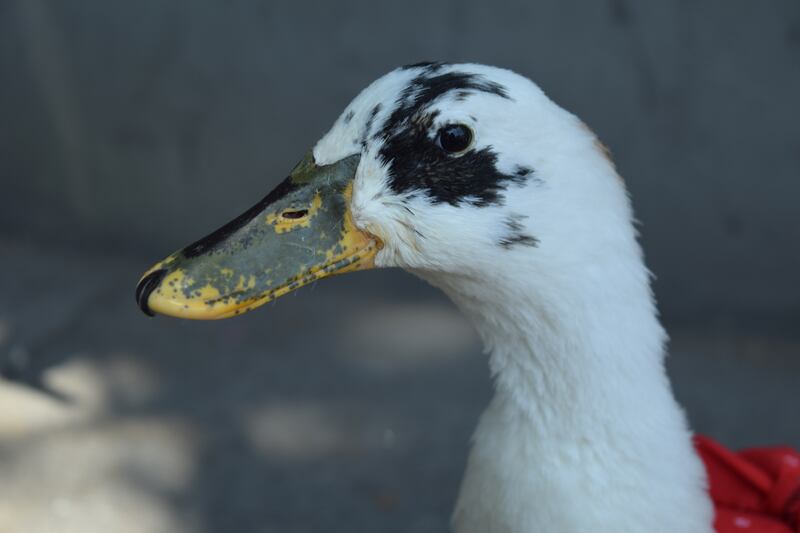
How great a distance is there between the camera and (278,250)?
1.19 meters

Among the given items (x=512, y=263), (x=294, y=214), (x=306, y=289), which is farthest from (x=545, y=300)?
(x=306, y=289)

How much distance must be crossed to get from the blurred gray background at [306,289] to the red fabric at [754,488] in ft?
2.95

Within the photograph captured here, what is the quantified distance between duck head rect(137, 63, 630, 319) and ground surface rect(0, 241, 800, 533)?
1.31 metres

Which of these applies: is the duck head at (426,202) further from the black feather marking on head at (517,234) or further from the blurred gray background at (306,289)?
the blurred gray background at (306,289)

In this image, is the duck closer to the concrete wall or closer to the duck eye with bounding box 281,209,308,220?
the duck eye with bounding box 281,209,308,220

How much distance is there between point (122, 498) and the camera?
2346 millimetres

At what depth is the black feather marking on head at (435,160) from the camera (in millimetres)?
1121

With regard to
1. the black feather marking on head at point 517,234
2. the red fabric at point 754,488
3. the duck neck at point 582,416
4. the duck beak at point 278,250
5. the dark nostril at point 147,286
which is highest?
the black feather marking on head at point 517,234

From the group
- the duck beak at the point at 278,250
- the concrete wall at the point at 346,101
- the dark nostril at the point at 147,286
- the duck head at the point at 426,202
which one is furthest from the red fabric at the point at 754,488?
the concrete wall at the point at 346,101

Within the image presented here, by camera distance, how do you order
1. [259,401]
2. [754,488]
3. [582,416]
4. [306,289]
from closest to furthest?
[582,416] < [754,488] < [259,401] < [306,289]

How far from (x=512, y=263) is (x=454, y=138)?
0.17 meters

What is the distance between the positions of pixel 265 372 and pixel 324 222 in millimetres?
1716

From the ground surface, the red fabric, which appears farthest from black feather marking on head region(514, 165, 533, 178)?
the ground surface

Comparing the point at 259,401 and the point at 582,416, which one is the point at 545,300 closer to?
the point at 582,416
